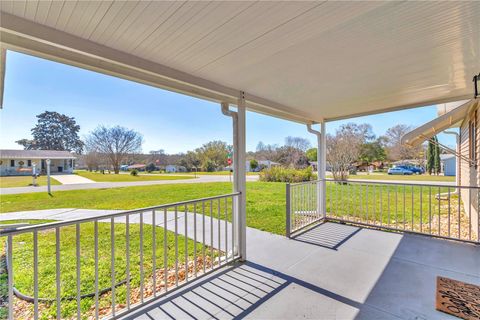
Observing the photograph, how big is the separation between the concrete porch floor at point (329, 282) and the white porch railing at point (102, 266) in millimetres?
309

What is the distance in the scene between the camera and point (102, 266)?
315 centimetres

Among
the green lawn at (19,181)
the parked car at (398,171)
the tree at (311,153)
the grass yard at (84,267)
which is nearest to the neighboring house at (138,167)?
the grass yard at (84,267)

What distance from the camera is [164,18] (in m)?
1.50

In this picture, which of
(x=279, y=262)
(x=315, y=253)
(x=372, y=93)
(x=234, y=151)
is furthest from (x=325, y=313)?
(x=372, y=93)

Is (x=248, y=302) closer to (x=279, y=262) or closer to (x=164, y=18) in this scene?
(x=279, y=262)

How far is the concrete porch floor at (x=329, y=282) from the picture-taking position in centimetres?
193

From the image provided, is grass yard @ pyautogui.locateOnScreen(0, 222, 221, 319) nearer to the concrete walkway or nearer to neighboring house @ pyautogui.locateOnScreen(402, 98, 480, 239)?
the concrete walkway

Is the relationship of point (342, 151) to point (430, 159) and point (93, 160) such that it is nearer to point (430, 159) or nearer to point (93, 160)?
point (430, 159)

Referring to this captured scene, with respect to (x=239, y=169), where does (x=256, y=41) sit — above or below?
above

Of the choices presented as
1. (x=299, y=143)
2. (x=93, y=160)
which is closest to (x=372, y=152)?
(x=299, y=143)

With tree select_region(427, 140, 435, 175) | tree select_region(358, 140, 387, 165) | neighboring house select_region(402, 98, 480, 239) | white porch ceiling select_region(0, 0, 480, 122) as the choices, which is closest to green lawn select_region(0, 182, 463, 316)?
neighboring house select_region(402, 98, 480, 239)

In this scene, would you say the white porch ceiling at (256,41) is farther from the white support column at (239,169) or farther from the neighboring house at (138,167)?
the neighboring house at (138,167)

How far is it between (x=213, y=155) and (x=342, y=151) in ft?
22.4

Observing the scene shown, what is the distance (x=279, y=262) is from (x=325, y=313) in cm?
101
